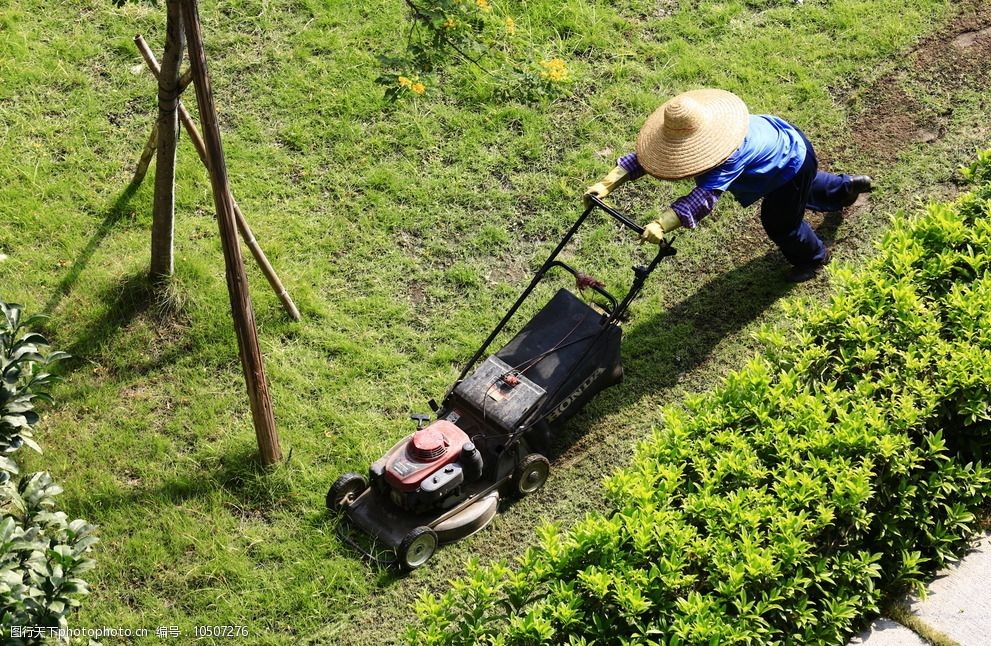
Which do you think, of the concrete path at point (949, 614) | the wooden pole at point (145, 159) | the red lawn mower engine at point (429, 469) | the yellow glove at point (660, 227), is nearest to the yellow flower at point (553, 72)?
the yellow glove at point (660, 227)

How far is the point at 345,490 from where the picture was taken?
575 cm

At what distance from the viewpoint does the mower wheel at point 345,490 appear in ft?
18.7

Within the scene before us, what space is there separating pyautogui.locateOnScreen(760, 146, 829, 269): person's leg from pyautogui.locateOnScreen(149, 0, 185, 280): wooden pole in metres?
3.56

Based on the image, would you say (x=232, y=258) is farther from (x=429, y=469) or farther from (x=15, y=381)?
(x=429, y=469)

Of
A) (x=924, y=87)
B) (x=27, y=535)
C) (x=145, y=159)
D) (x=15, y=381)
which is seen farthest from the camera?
(x=924, y=87)

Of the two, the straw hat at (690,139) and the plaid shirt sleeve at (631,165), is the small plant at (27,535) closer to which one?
the plaid shirt sleeve at (631,165)

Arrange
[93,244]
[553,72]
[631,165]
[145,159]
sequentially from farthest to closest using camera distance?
[93,244]
[145,159]
[553,72]
[631,165]

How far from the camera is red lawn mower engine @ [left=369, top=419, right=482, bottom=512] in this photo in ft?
17.9

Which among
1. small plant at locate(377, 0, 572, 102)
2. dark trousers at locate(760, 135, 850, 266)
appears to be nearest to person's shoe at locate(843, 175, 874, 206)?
dark trousers at locate(760, 135, 850, 266)

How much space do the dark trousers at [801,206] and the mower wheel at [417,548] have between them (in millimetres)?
2824

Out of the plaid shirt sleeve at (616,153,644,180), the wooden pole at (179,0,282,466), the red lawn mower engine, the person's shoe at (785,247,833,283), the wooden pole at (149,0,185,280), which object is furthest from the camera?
the person's shoe at (785,247,833,283)

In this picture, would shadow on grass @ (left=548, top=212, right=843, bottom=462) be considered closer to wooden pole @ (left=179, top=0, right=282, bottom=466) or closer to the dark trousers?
the dark trousers

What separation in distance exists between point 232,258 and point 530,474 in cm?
198

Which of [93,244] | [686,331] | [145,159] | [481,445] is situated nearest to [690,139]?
[686,331]
